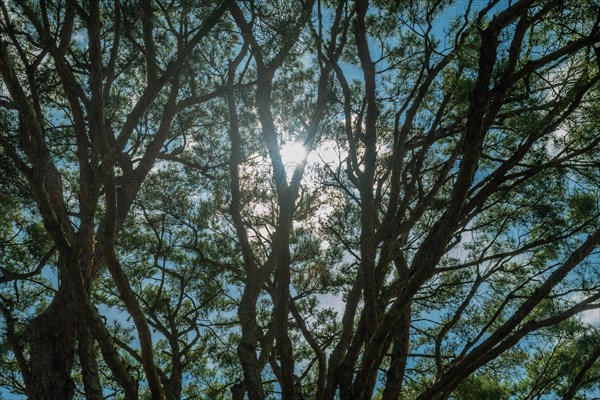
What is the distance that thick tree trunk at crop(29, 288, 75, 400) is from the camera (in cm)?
356

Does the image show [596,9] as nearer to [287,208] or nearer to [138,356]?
[287,208]

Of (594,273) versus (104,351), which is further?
(594,273)

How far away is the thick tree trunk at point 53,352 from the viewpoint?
3561mm

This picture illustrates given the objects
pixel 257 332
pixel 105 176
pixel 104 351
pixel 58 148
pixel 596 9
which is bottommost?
pixel 104 351

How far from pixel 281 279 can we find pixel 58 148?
10.6 ft

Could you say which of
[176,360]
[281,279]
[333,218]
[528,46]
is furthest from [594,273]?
[176,360]

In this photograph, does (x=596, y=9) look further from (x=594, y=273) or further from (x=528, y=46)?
(x=594, y=273)

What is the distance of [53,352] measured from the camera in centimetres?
369

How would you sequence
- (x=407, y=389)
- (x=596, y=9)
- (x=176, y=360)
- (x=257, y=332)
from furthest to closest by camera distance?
(x=407, y=389) < (x=176, y=360) < (x=257, y=332) < (x=596, y=9)

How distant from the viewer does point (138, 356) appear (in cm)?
512

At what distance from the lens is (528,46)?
3.68 meters

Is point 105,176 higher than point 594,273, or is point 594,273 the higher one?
point 594,273

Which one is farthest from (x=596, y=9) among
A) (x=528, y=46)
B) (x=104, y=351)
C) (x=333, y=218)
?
(x=104, y=351)

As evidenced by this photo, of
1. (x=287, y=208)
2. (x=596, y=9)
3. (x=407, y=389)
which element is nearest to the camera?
(x=596, y=9)
